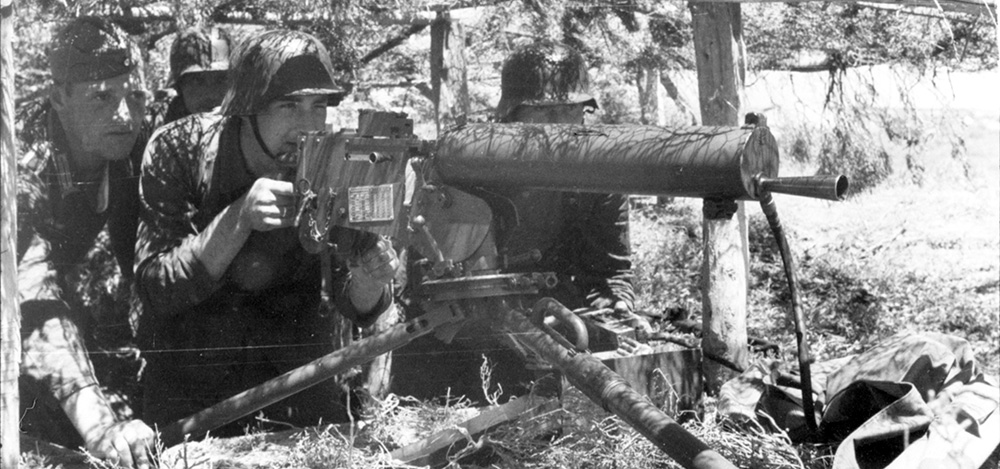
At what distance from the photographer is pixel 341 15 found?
4.07m

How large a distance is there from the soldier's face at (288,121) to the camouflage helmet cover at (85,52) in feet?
2.24

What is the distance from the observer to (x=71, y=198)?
3684mm

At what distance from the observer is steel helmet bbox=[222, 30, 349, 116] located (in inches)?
135

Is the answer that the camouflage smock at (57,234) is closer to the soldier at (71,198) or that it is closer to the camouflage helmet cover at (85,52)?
the soldier at (71,198)

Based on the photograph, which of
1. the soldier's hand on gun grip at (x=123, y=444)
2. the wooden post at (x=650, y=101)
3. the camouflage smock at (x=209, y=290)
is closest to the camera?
the soldier's hand on gun grip at (x=123, y=444)

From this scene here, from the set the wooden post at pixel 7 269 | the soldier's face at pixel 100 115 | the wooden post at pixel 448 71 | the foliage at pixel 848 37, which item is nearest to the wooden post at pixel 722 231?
the foliage at pixel 848 37

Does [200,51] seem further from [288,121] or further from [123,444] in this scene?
[123,444]

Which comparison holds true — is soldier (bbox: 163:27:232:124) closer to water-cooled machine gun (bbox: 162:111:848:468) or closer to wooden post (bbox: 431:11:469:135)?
wooden post (bbox: 431:11:469:135)

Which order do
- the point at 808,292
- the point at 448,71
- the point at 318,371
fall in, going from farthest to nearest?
the point at 808,292
the point at 448,71
the point at 318,371

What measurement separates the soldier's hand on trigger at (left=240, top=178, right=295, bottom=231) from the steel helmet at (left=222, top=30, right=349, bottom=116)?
17.4 inches

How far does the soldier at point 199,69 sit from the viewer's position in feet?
14.0

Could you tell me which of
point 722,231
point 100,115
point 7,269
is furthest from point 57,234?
point 722,231

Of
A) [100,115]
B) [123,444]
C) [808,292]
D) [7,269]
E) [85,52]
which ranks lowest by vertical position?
[808,292]

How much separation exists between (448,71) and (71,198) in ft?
5.46
